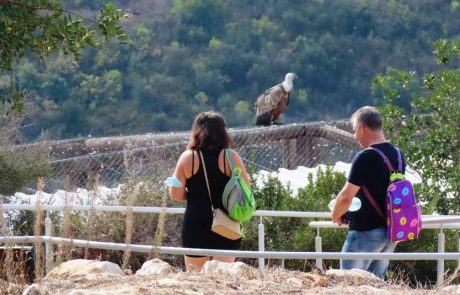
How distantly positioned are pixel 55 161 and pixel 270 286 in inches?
272

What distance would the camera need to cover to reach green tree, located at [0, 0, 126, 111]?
21.7 feet

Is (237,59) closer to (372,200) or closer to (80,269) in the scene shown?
(372,200)

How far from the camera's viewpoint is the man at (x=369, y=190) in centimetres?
660

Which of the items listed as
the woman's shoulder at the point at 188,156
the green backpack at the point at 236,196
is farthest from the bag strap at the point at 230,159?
the woman's shoulder at the point at 188,156

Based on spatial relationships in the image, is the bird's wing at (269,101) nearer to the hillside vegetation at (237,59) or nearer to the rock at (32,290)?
the rock at (32,290)

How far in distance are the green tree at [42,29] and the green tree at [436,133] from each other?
400cm

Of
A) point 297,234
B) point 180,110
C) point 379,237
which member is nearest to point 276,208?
point 297,234

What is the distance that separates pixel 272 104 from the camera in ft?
61.1

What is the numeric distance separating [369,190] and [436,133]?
13.4ft

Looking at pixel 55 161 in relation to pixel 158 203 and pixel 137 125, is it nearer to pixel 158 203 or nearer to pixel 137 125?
pixel 158 203

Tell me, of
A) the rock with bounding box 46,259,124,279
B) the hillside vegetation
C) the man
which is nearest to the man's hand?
the man

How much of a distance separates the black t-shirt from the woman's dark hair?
0.72 m

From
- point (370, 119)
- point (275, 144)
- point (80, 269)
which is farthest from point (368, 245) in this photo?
point (275, 144)

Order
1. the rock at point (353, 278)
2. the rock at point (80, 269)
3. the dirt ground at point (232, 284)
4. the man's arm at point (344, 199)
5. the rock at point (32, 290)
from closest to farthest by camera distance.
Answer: the rock at point (32, 290) → the dirt ground at point (232, 284) → the rock at point (353, 278) → the rock at point (80, 269) → the man's arm at point (344, 199)
